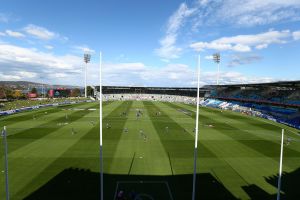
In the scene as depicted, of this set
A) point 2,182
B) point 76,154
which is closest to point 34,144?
point 76,154

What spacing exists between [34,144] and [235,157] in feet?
85.6

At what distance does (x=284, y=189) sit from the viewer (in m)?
21.2

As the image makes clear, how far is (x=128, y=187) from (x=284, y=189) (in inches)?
513


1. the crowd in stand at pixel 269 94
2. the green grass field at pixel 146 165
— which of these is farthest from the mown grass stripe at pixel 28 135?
the crowd in stand at pixel 269 94

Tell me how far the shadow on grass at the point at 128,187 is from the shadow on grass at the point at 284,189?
2.10m

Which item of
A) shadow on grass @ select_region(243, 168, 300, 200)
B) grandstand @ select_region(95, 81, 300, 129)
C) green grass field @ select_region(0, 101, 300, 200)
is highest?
grandstand @ select_region(95, 81, 300, 129)

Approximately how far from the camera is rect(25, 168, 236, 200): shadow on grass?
63.5ft

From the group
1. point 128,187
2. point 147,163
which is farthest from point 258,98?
point 128,187

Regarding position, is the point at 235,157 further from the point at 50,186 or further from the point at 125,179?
the point at 50,186

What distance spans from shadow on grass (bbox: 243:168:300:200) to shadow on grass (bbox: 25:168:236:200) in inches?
82.5

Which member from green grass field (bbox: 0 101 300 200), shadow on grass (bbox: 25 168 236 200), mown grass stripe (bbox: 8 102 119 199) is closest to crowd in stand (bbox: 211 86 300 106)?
green grass field (bbox: 0 101 300 200)

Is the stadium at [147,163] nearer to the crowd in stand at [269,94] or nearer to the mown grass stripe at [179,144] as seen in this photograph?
the mown grass stripe at [179,144]

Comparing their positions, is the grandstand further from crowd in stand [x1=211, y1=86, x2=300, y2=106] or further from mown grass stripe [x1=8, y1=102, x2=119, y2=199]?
mown grass stripe [x1=8, y1=102, x2=119, y2=199]

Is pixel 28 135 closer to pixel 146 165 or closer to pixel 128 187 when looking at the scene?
pixel 146 165
